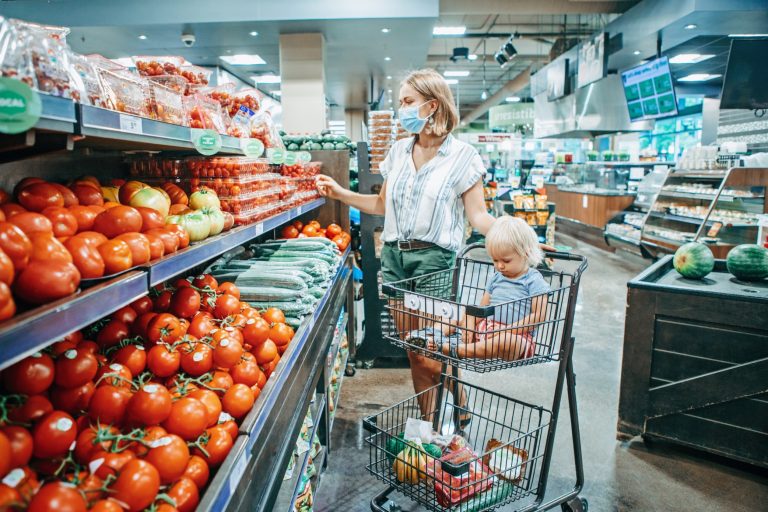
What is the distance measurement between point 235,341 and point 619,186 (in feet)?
35.2

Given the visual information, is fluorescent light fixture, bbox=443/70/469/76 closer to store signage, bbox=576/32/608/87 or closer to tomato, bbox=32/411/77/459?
store signage, bbox=576/32/608/87

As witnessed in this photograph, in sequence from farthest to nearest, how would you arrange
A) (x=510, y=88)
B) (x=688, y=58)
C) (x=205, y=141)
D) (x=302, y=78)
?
(x=510, y=88)
(x=688, y=58)
(x=302, y=78)
(x=205, y=141)

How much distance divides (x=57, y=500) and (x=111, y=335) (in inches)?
27.7

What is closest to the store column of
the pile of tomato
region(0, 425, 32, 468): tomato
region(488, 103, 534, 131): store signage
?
the pile of tomato

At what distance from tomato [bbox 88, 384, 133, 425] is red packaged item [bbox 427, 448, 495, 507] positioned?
991 millimetres

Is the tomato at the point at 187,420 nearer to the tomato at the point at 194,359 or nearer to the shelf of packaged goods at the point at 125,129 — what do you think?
the tomato at the point at 194,359

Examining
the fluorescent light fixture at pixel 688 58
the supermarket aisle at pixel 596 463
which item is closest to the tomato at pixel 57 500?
the supermarket aisle at pixel 596 463

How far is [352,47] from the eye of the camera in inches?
369

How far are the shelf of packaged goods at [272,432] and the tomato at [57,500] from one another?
0.26 meters

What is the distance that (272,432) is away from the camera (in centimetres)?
166

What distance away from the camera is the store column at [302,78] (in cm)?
833

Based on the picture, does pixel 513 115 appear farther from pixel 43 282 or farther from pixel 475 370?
pixel 43 282

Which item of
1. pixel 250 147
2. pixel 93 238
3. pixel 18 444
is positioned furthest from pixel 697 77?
pixel 18 444

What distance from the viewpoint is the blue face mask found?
8.77ft
